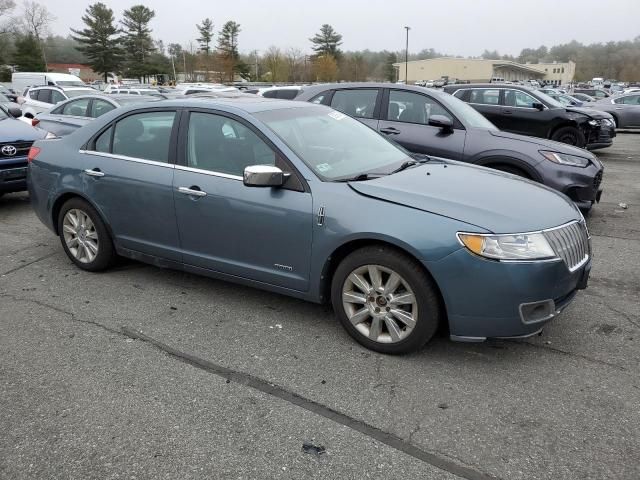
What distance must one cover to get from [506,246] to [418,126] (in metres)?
4.22

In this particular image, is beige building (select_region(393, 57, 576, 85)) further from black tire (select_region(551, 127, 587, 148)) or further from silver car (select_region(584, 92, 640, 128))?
black tire (select_region(551, 127, 587, 148))

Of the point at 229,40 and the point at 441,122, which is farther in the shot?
the point at 229,40

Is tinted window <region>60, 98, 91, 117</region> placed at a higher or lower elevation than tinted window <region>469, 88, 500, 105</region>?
lower

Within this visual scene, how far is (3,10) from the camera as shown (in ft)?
246

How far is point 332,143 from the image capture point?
13.3ft

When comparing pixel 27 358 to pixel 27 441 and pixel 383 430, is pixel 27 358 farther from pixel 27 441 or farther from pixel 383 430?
pixel 383 430

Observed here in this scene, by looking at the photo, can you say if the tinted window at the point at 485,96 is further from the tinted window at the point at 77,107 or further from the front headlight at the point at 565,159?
the tinted window at the point at 77,107

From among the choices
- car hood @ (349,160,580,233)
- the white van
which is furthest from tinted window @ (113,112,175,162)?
the white van

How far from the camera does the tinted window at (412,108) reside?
690 centimetres

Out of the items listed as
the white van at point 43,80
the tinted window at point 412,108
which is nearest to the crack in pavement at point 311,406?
the tinted window at point 412,108

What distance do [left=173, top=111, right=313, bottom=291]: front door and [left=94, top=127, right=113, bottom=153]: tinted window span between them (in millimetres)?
892

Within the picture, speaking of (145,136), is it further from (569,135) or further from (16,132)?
(569,135)

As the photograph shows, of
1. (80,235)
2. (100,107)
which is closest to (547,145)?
(80,235)

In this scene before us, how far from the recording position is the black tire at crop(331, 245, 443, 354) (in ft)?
10.3
